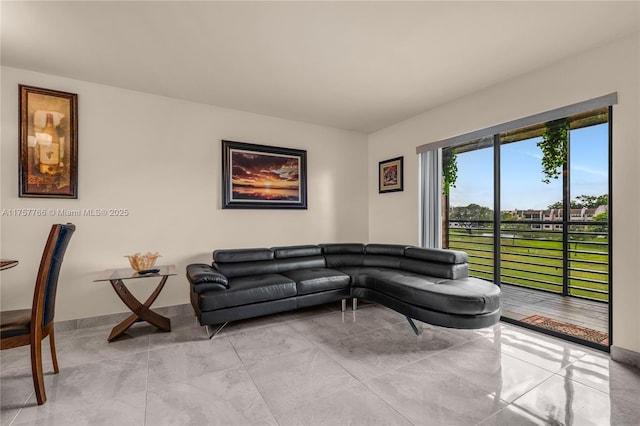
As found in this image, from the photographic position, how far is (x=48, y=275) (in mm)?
2018

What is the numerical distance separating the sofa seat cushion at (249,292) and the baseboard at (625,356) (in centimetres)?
288

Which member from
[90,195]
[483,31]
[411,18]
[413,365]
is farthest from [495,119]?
[90,195]

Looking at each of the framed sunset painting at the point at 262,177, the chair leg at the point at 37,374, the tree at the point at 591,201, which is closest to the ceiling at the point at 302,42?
the framed sunset painting at the point at 262,177

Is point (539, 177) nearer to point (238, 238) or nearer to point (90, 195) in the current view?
point (238, 238)

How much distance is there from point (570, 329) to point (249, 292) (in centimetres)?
339

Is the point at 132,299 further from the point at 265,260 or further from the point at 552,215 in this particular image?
the point at 552,215

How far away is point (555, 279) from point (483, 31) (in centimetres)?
344

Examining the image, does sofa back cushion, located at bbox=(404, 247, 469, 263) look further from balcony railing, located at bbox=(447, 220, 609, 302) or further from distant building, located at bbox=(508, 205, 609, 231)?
distant building, located at bbox=(508, 205, 609, 231)

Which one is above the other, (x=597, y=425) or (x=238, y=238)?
(x=238, y=238)

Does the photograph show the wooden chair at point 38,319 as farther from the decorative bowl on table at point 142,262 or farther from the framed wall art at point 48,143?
the framed wall art at point 48,143

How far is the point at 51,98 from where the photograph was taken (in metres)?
3.01

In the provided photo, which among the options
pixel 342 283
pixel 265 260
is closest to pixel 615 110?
pixel 342 283

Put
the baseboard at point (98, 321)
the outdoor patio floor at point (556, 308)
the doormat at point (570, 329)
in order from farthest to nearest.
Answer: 1. the outdoor patio floor at point (556, 308)
2. the baseboard at point (98, 321)
3. the doormat at point (570, 329)

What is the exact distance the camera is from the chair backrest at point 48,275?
1.90 meters
